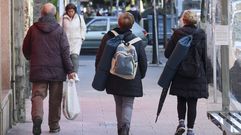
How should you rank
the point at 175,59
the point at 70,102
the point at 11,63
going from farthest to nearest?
the point at 11,63 → the point at 70,102 → the point at 175,59

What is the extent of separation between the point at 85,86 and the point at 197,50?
7559 mm

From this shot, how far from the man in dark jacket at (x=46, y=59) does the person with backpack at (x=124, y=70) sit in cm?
75

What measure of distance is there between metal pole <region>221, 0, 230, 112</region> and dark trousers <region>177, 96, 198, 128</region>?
125 cm

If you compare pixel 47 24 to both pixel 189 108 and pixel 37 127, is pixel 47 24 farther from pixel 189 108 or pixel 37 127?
pixel 189 108

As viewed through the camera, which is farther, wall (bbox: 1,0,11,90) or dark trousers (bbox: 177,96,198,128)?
wall (bbox: 1,0,11,90)

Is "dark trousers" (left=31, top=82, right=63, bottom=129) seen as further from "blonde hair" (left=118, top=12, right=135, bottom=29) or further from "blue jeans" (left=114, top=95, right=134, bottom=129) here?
"blonde hair" (left=118, top=12, right=135, bottom=29)

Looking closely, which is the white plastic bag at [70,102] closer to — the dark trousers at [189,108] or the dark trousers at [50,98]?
the dark trousers at [50,98]

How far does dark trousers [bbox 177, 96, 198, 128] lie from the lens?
29.9ft

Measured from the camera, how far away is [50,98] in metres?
9.52

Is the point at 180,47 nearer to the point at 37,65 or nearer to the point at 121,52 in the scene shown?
the point at 121,52

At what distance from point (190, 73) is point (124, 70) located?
1.04 m

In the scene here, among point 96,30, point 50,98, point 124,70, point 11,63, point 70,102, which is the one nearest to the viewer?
point 124,70

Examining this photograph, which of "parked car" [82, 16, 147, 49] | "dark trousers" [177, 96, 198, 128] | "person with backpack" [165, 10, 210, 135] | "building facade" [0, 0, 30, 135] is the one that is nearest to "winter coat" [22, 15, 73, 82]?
"building facade" [0, 0, 30, 135]

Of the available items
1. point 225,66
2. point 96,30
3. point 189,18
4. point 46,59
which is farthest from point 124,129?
point 96,30
